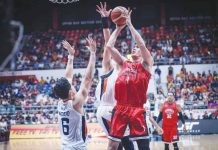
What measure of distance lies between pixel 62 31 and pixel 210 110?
46.6ft

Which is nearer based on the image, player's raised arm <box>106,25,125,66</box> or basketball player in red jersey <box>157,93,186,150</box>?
player's raised arm <box>106,25,125,66</box>

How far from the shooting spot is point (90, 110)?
19547mm

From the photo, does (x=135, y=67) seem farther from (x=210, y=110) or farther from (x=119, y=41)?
(x=119, y=41)

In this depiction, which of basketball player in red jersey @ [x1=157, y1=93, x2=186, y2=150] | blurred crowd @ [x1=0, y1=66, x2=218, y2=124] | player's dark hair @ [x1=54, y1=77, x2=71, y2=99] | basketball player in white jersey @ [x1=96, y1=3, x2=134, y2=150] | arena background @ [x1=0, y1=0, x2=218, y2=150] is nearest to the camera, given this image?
player's dark hair @ [x1=54, y1=77, x2=71, y2=99]

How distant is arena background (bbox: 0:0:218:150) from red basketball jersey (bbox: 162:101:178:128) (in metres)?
2.48

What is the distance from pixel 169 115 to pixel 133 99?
5.35 m

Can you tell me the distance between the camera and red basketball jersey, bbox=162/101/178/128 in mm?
10461

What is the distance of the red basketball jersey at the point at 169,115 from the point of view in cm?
1046

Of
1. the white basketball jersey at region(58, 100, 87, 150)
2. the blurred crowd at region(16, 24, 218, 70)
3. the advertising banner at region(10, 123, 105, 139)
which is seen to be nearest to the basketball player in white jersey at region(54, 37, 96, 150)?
the white basketball jersey at region(58, 100, 87, 150)

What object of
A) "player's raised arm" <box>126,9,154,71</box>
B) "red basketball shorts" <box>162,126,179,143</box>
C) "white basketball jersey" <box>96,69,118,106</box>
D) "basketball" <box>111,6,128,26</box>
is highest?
"basketball" <box>111,6,128,26</box>

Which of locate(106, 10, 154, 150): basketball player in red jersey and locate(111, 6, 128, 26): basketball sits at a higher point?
locate(111, 6, 128, 26): basketball

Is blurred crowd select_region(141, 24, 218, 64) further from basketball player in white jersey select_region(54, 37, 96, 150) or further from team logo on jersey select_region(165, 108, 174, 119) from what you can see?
basketball player in white jersey select_region(54, 37, 96, 150)

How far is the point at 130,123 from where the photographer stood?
5.30 metres

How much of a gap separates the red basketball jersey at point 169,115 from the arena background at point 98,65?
248 centimetres
